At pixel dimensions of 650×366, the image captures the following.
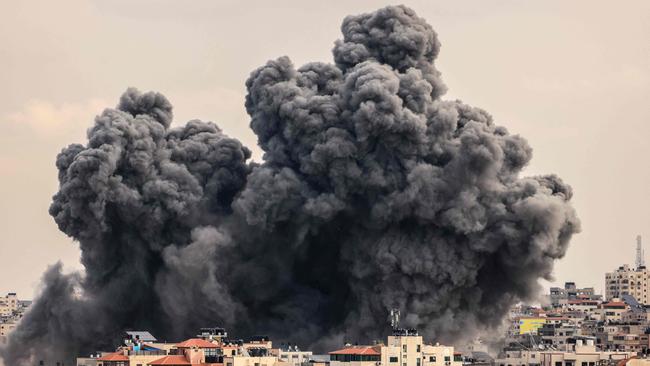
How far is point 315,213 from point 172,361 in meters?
17.5

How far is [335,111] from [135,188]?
10692 mm

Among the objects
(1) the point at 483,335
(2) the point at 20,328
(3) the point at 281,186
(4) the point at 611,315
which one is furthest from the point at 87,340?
(4) the point at 611,315

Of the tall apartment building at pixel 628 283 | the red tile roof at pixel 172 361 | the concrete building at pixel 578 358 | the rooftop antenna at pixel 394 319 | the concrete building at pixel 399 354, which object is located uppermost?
the tall apartment building at pixel 628 283

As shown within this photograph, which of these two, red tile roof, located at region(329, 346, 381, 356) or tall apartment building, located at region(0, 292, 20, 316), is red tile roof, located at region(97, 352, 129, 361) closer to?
red tile roof, located at region(329, 346, 381, 356)

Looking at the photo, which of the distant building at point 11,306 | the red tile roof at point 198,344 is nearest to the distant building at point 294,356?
the red tile roof at point 198,344

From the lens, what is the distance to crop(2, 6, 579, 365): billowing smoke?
90500 mm

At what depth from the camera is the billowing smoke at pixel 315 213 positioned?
90500mm

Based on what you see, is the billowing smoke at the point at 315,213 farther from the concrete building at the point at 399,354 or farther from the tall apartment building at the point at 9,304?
the tall apartment building at the point at 9,304

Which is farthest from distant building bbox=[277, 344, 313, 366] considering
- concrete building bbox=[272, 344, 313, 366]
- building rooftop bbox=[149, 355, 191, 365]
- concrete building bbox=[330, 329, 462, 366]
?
building rooftop bbox=[149, 355, 191, 365]

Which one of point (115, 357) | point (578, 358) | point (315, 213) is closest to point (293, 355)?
point (115, 357)

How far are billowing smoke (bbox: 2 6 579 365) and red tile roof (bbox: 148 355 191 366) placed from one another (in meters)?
14.8

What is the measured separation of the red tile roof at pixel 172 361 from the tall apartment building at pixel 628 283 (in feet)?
275

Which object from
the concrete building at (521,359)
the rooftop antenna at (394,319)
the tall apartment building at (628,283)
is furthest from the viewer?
the tall apartment building at (628,283)

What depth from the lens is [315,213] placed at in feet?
302
